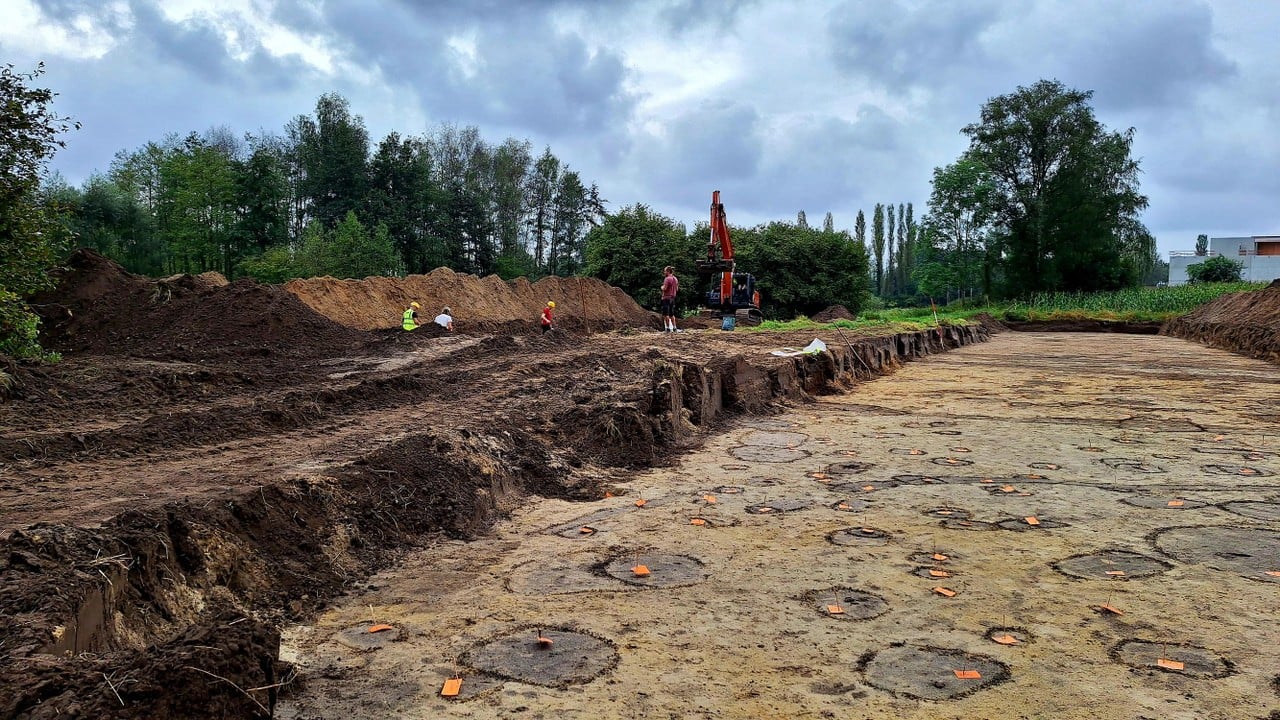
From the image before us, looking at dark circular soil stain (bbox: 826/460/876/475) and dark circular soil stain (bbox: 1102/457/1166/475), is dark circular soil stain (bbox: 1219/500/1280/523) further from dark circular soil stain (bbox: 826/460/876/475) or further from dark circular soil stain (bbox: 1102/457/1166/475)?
dark circular soil stain (bbox: 826/460/876/475)

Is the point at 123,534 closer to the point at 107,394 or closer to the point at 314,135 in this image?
the point at 107,394

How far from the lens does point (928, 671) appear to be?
3.20 metres

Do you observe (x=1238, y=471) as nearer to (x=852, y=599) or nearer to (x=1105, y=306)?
(x=852, y=599)

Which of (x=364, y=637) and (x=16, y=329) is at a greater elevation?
(x=16, y=329)

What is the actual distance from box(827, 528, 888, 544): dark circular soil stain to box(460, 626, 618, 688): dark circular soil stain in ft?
6.77

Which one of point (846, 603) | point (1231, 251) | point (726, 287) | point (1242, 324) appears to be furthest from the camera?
point (1231, 251)

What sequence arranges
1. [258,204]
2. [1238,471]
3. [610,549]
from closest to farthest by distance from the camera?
[610,549] → [1238,471] → [258,204]

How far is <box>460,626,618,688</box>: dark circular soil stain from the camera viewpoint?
10.4 ft

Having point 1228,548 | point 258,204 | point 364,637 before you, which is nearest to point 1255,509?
point 1228,548

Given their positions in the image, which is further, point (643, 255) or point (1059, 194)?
point (1059, 194)

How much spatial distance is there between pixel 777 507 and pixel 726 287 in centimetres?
2218

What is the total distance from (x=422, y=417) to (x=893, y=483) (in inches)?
182

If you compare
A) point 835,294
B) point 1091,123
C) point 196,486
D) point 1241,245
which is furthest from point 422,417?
point 1241,245

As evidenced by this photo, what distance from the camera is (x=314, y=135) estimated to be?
155ft
